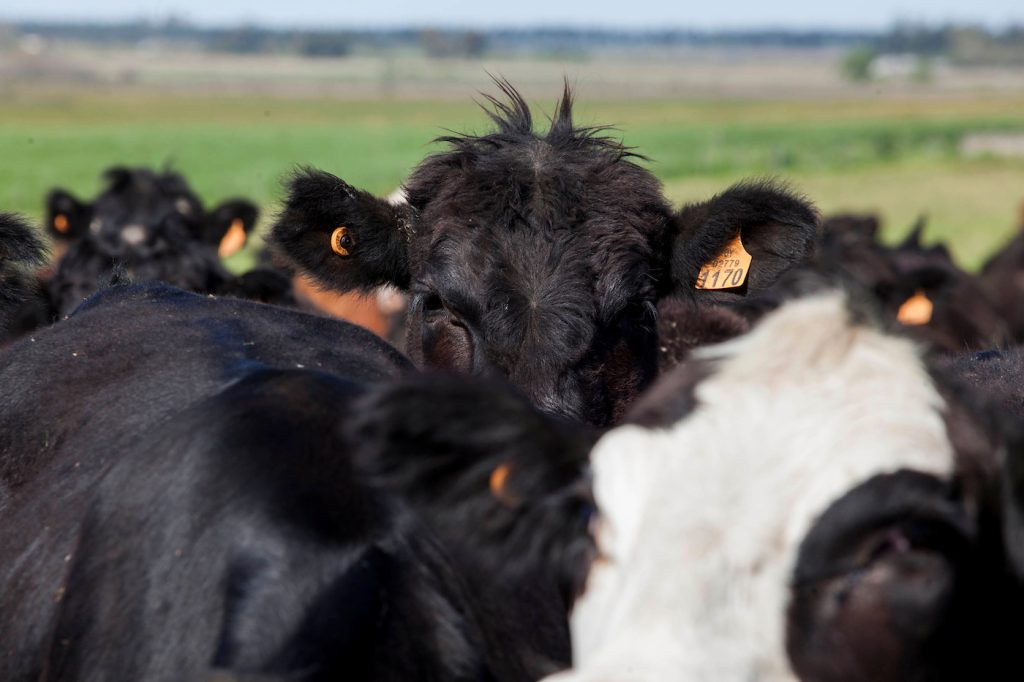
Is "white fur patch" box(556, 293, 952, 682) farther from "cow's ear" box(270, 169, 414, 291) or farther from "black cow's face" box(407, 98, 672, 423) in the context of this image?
"cow's ear" box(270, 169, 414, 291)

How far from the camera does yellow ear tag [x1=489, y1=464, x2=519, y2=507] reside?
95.1 inches

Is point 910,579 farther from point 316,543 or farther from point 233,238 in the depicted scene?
point 233,238

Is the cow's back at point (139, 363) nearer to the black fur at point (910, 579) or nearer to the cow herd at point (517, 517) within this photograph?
the cow herd at point (517, 517)

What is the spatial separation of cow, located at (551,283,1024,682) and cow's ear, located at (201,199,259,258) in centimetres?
970

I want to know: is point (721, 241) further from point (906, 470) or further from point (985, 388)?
point (906, 470)

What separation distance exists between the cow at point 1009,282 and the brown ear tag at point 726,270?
37.1 feet

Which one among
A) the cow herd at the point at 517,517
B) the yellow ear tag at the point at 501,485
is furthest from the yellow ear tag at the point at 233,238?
the yellow ear tag at the point at 501,485

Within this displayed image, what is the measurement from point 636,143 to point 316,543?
157 feet

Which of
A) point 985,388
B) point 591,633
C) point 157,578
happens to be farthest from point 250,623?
point 985,388

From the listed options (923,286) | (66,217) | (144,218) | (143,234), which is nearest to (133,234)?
(143,234)

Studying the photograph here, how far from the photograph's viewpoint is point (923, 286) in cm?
1192

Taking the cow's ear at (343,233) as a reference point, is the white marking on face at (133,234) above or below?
below

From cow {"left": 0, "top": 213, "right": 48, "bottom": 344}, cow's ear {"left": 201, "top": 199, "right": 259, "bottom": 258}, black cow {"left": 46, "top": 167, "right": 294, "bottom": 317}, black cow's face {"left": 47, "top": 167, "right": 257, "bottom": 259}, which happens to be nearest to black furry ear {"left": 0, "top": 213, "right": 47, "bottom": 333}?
cow {"left": 0, "top": 213, "right": 48, "bottom": 344}

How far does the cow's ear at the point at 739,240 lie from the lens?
5270 mm
